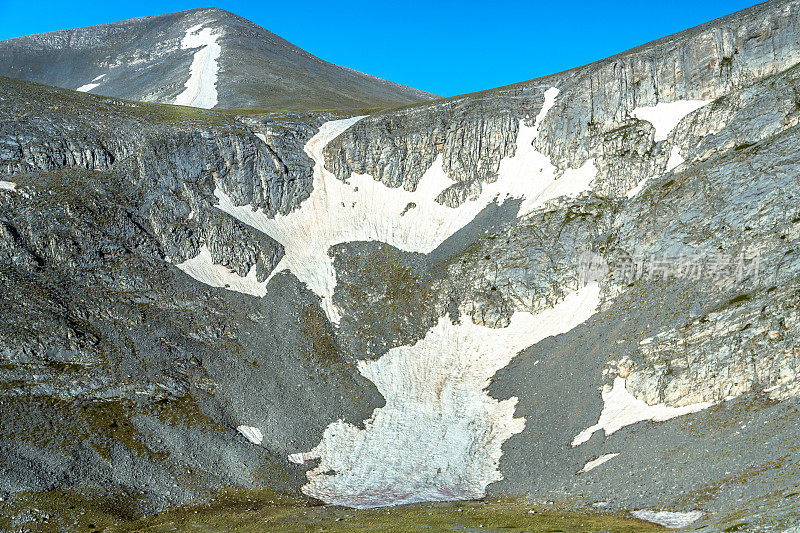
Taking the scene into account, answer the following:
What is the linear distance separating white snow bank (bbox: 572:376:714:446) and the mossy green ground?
903 centimetres

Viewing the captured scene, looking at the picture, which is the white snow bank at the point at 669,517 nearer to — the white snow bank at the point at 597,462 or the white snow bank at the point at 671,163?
the white snow bank at the point at 597,462

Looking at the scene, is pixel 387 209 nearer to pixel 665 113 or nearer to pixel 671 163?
pixel 671 163

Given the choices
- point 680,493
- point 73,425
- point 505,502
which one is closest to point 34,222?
point 73,425

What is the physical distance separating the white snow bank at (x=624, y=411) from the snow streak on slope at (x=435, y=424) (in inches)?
258

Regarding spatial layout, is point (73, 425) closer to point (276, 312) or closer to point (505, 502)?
point (276, 312)

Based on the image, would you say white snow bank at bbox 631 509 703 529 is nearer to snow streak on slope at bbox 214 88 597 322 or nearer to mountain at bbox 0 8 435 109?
snow streak on slope at bbox 214 88 597 322

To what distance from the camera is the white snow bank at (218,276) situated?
63688 mm

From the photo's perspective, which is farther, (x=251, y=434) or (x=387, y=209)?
(x=387, y=209)

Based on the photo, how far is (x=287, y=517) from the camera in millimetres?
39750

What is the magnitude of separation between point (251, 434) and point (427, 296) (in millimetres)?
24984

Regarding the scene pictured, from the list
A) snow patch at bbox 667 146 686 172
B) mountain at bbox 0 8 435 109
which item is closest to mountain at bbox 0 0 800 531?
snow patch at bbox 667 146 686 172

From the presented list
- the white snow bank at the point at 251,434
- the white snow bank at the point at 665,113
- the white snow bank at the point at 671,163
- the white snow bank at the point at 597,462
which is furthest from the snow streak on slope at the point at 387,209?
the white snow bank at the point at 597,462

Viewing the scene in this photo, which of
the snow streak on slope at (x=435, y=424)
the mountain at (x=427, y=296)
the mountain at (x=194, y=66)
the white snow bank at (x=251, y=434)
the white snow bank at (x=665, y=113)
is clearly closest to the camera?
the mountain at (x=427, y=296)

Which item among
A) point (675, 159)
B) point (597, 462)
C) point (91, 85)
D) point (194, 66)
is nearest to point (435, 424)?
point (597, 462)
